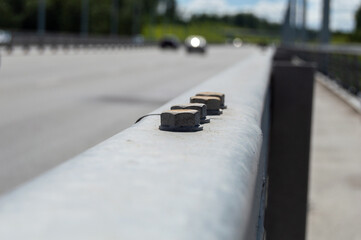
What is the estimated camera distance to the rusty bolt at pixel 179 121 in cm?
148

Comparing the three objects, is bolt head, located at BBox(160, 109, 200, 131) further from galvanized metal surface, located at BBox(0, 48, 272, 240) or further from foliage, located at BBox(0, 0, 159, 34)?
foliage, located at BBox(0, 0, 159, 34)

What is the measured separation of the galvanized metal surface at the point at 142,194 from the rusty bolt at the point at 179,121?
120 millimetres

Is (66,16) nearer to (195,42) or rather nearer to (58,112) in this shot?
(195,42)

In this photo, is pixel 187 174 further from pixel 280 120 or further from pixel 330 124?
pixel 330 124

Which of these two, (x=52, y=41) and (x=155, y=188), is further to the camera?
(x=52, y=41)

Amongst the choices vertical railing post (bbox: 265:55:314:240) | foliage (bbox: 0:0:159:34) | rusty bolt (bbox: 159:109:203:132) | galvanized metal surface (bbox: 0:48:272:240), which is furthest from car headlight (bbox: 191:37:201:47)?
galvanized metal surface (bbox: 0:48:272:240)

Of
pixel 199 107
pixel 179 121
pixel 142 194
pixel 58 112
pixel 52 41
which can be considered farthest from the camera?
pixel 52 41

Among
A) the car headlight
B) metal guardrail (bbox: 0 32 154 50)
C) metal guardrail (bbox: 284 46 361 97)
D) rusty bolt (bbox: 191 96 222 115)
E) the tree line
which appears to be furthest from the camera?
the tree line

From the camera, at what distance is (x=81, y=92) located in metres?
17.7

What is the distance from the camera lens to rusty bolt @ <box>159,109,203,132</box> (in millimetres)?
1479

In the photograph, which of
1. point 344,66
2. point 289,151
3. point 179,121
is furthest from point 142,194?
point 344,66

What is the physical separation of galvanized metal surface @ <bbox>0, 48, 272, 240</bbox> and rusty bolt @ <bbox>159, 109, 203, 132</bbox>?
0.39 feet

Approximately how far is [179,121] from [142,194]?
1.94ft

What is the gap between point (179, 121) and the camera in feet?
4.84
